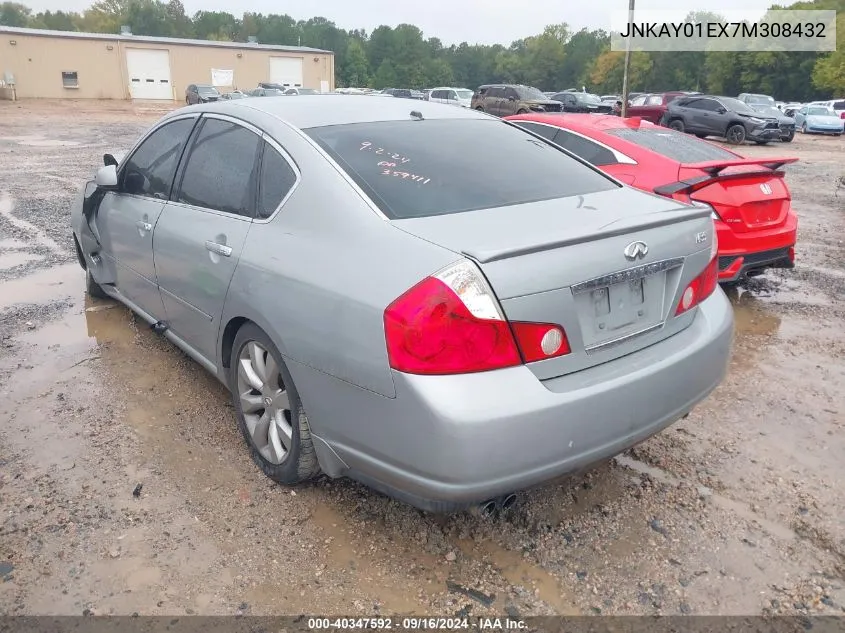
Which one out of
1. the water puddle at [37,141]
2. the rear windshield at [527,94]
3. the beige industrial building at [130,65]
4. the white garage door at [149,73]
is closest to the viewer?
the water puddle at [37,141]

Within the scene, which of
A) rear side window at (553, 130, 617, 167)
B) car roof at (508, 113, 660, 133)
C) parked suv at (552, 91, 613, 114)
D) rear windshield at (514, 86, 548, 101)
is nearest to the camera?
rear side window at (553, 130, 617, 167)

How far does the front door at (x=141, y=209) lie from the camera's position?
374 centimetres

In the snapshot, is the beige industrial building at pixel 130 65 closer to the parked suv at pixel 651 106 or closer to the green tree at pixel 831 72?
the parked suv at pixel 651 106

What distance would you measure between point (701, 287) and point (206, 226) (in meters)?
2.24

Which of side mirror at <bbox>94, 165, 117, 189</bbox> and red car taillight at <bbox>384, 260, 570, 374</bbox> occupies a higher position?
side mirror at <bbox>94, 165, 117, 189</bbox>

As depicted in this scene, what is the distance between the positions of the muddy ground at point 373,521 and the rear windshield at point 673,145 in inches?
80.8

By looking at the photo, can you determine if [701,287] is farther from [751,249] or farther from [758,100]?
[758,100]

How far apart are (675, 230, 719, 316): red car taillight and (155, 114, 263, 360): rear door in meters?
1.84

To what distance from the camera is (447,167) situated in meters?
2.91

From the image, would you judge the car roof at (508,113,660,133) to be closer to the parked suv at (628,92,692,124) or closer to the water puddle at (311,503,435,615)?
the water puddle at (311,503,435,615)

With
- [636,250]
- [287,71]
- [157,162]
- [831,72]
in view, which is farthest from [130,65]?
[831,72]

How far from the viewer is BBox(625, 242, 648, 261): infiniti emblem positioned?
236 centimetres

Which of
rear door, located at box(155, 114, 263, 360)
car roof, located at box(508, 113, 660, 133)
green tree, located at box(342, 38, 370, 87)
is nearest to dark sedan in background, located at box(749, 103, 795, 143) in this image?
car roof, located at box(508, 113, 660, 133)

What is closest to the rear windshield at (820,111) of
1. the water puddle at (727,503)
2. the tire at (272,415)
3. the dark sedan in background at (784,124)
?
the dark sedan in background at (784,124)
